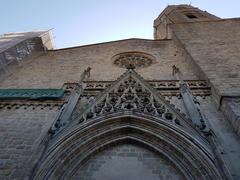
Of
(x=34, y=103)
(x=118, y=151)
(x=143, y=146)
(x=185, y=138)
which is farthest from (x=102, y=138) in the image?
(x=34, y=103)

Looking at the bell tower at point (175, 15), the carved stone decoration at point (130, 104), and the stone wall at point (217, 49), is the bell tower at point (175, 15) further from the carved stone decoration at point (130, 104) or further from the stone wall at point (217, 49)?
the carved stone decoration at point (130, 104)

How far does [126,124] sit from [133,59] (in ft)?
19.3

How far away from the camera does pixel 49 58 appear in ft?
38.1

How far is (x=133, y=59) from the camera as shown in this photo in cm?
A: 1147

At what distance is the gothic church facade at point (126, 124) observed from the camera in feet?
16.3

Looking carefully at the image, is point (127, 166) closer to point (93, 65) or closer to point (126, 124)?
point (126, 124)

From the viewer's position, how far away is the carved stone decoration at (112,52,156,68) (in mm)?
10812

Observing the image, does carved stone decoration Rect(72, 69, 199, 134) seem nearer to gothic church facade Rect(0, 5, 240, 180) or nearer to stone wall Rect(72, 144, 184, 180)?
gothic church facade Rect(0, 5, 240, 180)

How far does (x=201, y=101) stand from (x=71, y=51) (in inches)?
282

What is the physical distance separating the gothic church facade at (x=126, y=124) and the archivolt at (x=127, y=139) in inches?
0.8

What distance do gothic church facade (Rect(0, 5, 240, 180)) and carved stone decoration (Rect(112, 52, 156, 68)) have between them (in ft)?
3.73

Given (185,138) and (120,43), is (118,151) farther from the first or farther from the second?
(120,43)

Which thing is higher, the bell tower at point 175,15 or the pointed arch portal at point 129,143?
the bell tower at point 175,15

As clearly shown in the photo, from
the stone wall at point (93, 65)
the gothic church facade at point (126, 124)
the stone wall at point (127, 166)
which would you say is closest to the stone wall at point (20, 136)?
the gothic church facade at point (126, 124)
